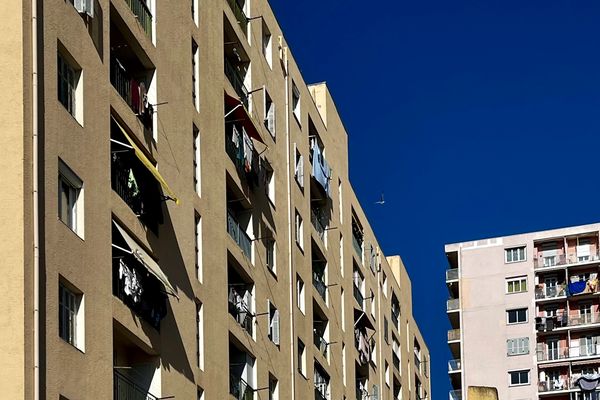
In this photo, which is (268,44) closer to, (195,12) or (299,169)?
(299,169)

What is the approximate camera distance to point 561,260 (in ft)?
382

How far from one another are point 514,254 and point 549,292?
4607mm

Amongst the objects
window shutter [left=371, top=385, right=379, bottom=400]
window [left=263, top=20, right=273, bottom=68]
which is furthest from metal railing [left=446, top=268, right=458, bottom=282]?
window [left=263, top=20, right=273, bottom=68]

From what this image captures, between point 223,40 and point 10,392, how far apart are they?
22.2 m

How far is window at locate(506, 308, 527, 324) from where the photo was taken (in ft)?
387

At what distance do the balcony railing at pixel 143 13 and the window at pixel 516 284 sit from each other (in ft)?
265

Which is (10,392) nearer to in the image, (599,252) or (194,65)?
(194,65)

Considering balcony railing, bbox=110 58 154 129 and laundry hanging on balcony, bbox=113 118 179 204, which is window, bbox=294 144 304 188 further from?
laundry hanging on balcony, bbox=113 118 179 204

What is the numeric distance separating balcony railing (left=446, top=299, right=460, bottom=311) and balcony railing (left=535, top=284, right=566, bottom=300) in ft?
25.7

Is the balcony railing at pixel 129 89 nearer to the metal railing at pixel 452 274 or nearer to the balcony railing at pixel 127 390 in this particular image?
the balcony railing at pixel 127 390

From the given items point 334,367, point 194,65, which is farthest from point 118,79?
point 334,367

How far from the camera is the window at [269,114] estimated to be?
179ft

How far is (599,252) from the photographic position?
379 feet

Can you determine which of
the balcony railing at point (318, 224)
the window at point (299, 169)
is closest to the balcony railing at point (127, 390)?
the window at point (299, 169)
